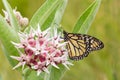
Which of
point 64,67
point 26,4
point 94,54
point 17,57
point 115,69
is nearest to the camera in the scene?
point 17,57

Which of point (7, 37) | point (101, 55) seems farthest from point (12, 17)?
point (101, 55)

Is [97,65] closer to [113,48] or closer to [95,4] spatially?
[113,48]

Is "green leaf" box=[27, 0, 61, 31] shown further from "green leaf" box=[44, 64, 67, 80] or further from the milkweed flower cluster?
"green leaf" box=[44, 64, 67, 80]

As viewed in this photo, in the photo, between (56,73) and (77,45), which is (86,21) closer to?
(77,45)

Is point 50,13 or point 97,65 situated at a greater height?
point 97,65

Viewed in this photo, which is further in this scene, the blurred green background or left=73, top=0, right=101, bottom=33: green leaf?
the blurred green background

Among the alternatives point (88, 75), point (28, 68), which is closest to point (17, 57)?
point (28, 68)

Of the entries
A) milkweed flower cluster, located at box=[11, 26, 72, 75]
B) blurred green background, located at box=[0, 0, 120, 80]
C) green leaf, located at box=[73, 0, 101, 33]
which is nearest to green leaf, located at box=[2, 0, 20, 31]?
milkweed flower cluster, located at box=[11, 26, 72, 75]
